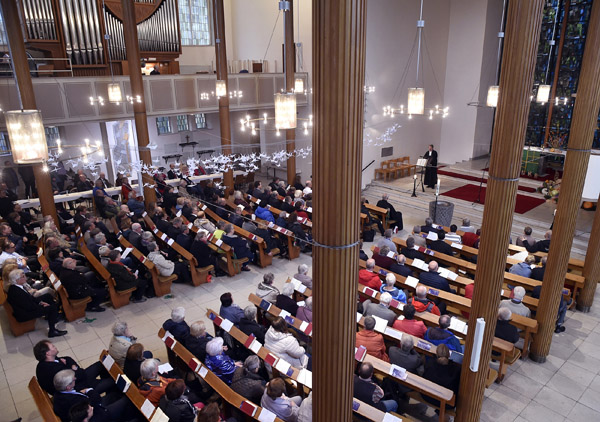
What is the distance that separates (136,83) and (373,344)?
9746mm

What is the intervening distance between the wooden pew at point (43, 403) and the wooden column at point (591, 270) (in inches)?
341

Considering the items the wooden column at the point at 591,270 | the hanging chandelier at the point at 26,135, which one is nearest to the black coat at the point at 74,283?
the hanging chandelier at the point at 26,135

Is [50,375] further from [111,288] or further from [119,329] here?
[111,288]

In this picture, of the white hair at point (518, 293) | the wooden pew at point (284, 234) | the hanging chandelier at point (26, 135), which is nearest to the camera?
the hanging chandelier at point (26, 135)

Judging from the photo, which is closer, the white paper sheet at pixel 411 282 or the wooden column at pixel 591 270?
the white paper sheet at pixel 411 282

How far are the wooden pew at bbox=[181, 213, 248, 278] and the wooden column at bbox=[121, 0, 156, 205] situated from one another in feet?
11.4

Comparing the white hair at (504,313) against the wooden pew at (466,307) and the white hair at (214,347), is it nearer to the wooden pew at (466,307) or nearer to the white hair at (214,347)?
the wooden pew at (466,307)

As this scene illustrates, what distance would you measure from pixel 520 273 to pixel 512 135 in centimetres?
456

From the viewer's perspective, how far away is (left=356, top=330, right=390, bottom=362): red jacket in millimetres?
5859

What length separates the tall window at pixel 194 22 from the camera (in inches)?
672

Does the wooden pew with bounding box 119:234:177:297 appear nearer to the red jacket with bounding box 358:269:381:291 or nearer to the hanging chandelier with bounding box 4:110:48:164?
the red jacket with bounding box 358:269:381:291

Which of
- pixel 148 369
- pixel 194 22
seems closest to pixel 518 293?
pixel 148 369

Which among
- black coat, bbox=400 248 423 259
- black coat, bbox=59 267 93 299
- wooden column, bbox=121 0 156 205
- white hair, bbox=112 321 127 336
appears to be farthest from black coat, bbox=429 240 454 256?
wooden column, bbox=121 0 156 205

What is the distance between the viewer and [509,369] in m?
6.64
